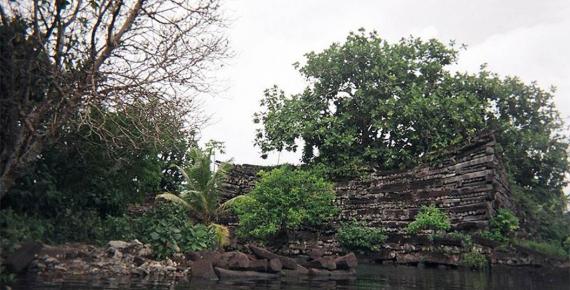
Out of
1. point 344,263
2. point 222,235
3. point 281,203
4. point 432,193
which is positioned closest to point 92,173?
point 222,235

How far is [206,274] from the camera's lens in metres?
7.79

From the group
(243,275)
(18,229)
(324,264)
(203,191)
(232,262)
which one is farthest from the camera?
(203,191)

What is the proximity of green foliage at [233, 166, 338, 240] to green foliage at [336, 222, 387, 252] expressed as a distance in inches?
38.6

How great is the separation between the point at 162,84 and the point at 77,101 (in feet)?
4.37

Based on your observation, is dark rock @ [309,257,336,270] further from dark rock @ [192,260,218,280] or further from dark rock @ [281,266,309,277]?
dark rock @ [192,260,218,280]

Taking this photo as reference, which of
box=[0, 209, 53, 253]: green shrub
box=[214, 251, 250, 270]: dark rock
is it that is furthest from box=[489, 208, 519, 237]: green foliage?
box=[0, 209, 53, 253]: green shrub

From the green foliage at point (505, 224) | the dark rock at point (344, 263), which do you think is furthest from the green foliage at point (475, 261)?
the dark rock at point (344, 263)

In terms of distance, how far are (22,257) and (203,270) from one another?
2864 mm

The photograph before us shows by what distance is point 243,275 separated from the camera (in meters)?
8.16

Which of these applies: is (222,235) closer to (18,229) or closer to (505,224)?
(18,229)

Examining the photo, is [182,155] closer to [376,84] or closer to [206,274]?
[376,84]

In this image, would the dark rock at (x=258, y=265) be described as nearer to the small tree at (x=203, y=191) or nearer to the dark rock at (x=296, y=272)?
the dark rock at (x=296, y=272)

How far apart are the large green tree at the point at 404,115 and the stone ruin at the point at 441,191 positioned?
0.97m

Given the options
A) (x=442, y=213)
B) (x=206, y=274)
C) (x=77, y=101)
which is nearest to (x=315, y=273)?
(x=206, y=274)
